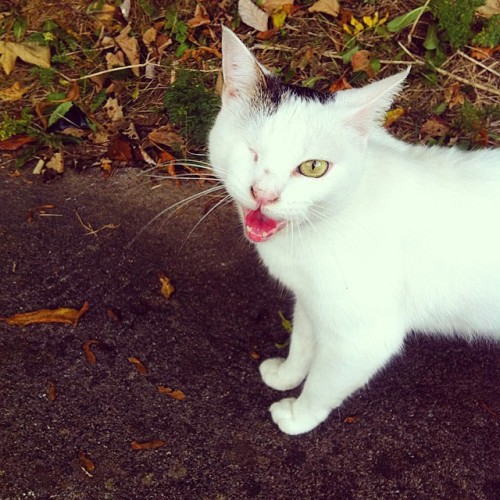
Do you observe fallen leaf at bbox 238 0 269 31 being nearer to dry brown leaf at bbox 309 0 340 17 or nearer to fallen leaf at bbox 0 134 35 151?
dry brown leaf at bbox 309 0 340 17

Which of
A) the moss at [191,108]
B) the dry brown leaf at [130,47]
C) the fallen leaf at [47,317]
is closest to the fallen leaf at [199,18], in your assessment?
the dry brown leaf at [130,47]

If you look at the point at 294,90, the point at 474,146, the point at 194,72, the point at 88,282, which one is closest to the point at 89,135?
the point at 194,72

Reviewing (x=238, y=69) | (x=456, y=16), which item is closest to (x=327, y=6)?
(x=456, y=16)

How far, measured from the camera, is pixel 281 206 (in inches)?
56.1

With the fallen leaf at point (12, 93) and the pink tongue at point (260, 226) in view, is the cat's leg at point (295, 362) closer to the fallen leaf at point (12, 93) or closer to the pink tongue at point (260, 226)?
the pink tongue at point (260, 226)

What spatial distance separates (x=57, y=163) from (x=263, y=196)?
5.55ft

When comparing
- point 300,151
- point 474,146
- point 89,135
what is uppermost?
point 300,151

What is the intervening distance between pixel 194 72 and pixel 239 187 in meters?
1.60

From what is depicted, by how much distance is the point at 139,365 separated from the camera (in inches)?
87.0

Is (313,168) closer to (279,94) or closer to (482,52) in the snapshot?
(279,94)

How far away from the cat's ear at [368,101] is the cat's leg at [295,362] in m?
0.76

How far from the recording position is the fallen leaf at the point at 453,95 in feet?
9.36

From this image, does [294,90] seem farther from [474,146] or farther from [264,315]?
[474,146]

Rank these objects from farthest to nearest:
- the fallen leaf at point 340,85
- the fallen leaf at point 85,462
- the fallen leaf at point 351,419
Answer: the fallen leaf at point 340,85 → the fallen leaf at point 351,419 → the fallen leaf at point 85,462
